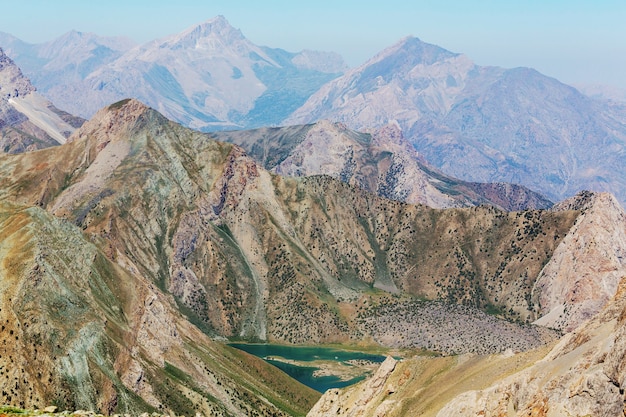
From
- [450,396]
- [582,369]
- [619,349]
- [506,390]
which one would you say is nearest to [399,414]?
[450,396]

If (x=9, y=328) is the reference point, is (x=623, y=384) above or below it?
above

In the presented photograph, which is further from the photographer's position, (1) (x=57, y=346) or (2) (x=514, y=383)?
(1) (x=57, y=346)

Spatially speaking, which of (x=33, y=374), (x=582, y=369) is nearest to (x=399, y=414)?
(x=582, y=369)

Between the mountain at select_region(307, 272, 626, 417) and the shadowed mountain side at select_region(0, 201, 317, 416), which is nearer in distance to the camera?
the mountain at select_region(307, 272, 626, 417)

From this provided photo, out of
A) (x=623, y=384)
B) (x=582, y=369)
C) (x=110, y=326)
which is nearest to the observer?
(x=623, y=384)

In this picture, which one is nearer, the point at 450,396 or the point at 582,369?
the point at 582,369

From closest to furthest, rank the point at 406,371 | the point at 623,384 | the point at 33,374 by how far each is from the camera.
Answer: the point at 623,384 < the point at 33,374 < the point at 406,371

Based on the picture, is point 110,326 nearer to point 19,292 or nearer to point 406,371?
point 19,292

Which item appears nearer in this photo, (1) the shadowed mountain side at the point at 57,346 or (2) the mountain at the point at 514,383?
(2) the mountain at the point at 514,383

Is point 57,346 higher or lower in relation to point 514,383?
lower

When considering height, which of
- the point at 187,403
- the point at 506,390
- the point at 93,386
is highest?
the point at 506,390

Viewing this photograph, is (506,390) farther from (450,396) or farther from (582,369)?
(450,396)
